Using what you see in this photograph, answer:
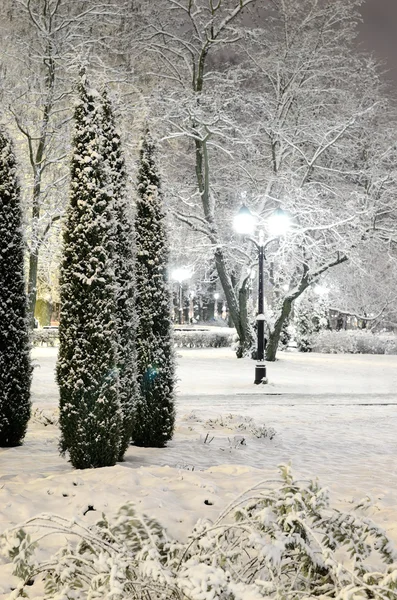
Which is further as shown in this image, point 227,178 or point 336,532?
point 227,178

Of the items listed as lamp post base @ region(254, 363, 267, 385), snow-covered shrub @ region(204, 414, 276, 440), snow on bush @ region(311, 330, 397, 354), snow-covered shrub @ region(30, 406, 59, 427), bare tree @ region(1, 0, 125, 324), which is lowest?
snow-covered shrub @ region(204, 414, 276, 440)

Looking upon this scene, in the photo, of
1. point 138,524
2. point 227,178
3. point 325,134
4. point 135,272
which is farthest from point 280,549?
point 227,178

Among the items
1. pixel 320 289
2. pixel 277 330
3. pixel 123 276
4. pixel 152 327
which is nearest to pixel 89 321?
pixel 123 276

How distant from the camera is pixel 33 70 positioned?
763 inches

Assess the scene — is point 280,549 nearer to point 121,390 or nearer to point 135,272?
point 121,390

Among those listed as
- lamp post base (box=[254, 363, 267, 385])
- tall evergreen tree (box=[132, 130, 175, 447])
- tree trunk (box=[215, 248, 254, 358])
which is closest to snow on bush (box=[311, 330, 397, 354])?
tree trunk (box=[215, 248, 254, 358])

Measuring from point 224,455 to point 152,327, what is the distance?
2101mm

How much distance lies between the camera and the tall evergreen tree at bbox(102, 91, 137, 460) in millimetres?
8125

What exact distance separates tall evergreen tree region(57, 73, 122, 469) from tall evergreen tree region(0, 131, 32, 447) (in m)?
1.50

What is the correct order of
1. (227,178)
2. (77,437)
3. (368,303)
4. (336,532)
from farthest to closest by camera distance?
(368,303) < (227,178) < (77,437) < (336,532)

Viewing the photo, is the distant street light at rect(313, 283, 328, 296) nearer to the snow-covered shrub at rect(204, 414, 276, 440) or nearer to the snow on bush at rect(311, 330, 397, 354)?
the snow on bush at rect(311, 330, 397, 354)

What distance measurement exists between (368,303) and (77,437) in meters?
32.0

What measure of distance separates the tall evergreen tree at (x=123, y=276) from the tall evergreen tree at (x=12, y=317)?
5.17 feet

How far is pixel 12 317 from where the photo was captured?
889 cm
